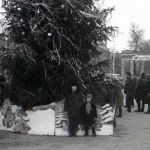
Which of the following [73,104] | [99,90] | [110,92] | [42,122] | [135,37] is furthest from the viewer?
[135,37]

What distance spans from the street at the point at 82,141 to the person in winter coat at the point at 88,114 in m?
0.33

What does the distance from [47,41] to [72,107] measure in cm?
196

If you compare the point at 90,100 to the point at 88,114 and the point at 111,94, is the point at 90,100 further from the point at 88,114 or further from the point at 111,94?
the point at 111,94

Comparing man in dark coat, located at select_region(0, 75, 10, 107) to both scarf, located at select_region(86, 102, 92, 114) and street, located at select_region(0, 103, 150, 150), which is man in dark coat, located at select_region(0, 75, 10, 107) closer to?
street, located at select_region(0, 103, 150, 150)

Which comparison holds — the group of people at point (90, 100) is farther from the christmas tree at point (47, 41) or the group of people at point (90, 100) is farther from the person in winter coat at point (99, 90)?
the christmas tree at point (47, 41)

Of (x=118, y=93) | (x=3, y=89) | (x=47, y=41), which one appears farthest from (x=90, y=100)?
(x=118, y=93)

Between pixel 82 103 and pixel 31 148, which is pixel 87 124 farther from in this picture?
pixel 31 148

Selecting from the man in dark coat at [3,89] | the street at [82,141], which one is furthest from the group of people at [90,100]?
the man in dark coat at [3,89]

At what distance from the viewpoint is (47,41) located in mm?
10633

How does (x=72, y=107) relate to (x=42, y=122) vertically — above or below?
above

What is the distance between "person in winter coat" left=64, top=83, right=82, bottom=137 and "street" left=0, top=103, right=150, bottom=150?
42 cm

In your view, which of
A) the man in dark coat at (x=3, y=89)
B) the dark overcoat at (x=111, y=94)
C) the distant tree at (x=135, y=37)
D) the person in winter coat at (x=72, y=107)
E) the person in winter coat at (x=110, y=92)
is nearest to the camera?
the person in winter coat at (x=72, y=107)

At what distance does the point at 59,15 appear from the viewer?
1086cm

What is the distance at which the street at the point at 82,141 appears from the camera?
28.9 ft
